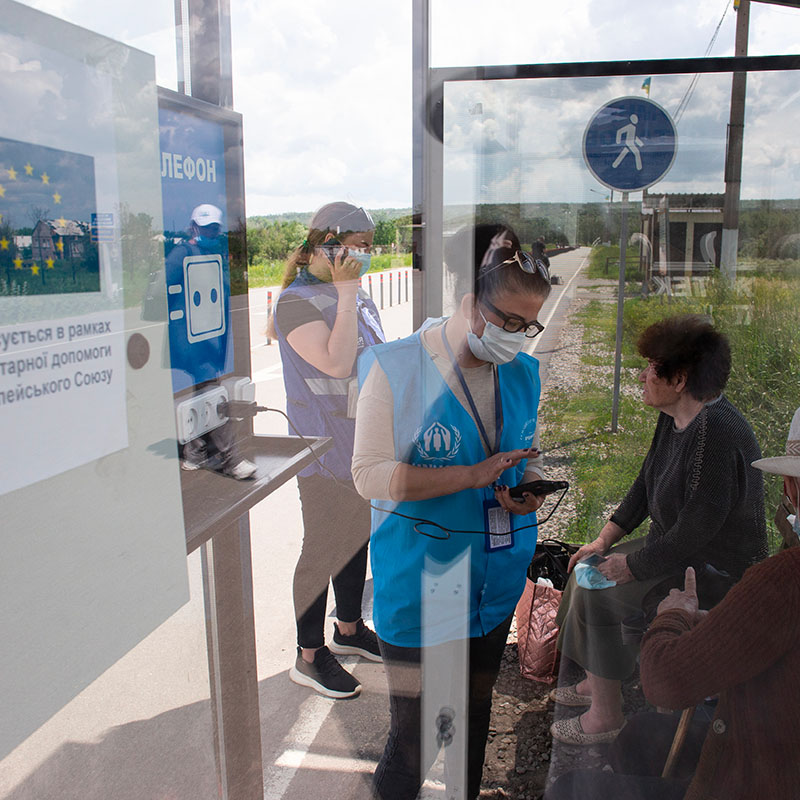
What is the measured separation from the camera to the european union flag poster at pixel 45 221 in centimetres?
72

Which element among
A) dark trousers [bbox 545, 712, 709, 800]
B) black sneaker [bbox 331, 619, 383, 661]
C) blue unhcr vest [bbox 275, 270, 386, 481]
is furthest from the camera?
black sneaker [bbox 331, 619, 383, 661]

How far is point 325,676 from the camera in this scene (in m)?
1.90

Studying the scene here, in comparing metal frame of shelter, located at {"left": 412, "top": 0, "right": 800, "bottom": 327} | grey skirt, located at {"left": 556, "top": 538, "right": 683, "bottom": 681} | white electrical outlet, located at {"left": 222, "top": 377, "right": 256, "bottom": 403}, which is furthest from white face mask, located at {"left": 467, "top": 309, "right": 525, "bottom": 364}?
grey skirt, located at {"left": 556, "top": 538, "right": 683, "bottom": 681}

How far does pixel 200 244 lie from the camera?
112 cm

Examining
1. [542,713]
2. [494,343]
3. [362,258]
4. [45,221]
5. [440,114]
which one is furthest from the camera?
[542,713]

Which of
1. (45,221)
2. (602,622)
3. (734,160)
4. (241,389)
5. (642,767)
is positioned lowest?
(642,767)

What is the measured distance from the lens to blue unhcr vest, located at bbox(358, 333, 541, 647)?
153 centimetres

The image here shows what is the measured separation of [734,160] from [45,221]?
159 centimetres

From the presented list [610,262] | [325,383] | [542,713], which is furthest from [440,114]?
[542,713]

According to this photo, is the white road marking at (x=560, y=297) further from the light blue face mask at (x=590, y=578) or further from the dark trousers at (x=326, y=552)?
the light blue face mask at (x=590, y=578)

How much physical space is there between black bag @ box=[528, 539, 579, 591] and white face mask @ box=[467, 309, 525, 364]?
0.75 m

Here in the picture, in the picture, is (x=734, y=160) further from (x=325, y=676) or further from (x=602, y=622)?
(x=325, y=676)

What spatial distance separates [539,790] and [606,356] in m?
1.11

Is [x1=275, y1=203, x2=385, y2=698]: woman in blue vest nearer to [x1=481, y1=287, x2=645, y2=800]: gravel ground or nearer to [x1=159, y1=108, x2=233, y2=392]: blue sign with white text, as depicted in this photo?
[x1=159, y1=108, x2=233, y2=392]: blue sign with white text
